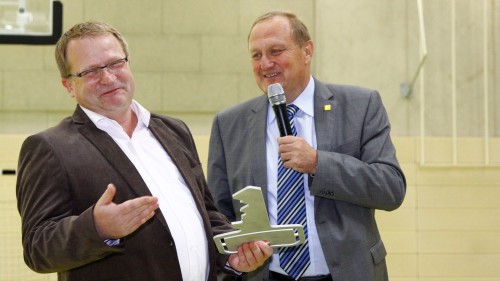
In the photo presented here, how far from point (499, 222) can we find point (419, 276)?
0.72 m

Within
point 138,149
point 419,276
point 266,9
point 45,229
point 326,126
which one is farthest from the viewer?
point 266,9

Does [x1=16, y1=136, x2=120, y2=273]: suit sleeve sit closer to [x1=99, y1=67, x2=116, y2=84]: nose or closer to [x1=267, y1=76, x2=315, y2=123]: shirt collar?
[x1=99, y1=67, x2=116, y2=84]: nose

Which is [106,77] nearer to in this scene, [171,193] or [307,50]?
[171,193]

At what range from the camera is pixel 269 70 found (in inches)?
117

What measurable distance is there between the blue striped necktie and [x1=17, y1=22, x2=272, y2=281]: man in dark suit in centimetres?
40

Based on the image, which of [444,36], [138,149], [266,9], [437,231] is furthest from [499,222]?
[138,149]

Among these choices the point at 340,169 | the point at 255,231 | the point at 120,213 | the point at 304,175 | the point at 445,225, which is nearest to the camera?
the point at 120,213

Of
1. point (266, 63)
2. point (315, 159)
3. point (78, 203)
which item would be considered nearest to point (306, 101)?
point (266, 63)

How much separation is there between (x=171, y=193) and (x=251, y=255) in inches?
12.0

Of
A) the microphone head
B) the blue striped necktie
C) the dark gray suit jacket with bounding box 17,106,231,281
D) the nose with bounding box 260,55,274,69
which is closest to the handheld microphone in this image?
the microphone head

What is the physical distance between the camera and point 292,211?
276 cm

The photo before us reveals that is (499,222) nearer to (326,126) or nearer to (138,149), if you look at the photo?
(326,126)

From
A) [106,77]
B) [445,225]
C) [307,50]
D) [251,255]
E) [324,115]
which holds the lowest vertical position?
[445,225]

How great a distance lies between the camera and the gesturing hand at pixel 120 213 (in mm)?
1793
